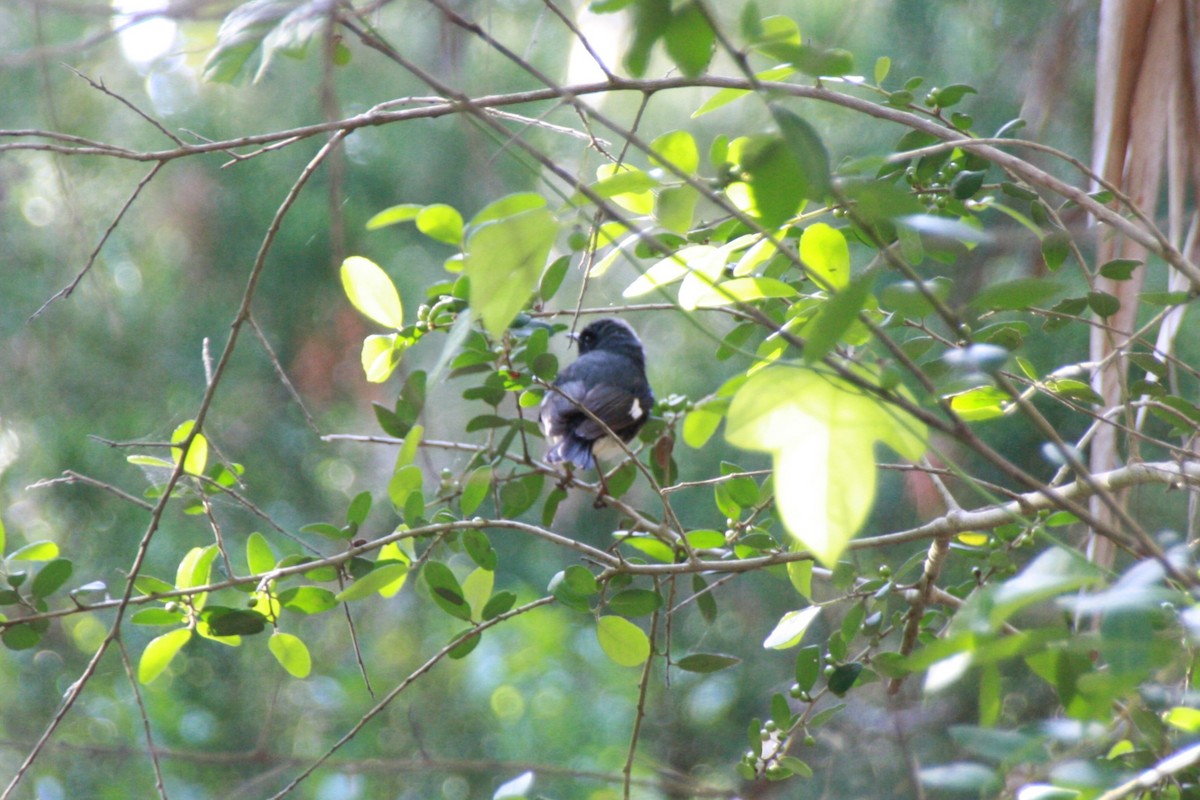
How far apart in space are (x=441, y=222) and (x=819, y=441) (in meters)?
0.43

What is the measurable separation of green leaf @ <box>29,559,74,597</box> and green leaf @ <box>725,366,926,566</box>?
0.79 metres

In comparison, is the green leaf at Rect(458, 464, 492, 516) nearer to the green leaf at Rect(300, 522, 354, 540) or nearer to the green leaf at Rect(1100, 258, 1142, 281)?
the green leaf at Rect(300, 522, 354, 540)

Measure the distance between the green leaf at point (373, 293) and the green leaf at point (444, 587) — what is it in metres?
0.25

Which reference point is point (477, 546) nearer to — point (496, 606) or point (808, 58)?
point (496, 606)

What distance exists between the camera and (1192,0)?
1.17 m

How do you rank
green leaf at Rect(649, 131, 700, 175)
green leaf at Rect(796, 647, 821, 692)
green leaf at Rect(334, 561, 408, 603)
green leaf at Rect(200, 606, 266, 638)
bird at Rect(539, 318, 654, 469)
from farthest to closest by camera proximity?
bird at Rect(539, 318, 654, 469)
green leaf at Rect(796, 647, 821, 692)
green leaf at Rect(200, 606, 266, 638)
green leaf at Rect(334, 561, 408, 603)
green leaf at Rect(649, 131, 700, 175)

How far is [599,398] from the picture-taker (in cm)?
268

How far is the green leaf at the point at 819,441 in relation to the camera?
52cm

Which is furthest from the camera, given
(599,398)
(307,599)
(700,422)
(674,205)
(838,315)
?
(599,398)

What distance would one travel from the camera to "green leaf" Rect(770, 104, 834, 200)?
0.49 metres

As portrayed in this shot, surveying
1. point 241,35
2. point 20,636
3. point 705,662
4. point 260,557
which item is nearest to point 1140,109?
point 705,662

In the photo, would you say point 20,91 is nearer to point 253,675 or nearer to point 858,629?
point 253,675

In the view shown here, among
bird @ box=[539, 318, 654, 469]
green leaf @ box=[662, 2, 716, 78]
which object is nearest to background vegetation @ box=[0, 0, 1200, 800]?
green leaf @ box=[662, 2, 716, 78]

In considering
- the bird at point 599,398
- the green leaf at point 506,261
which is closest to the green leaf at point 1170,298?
the green leaf at point 506,261
